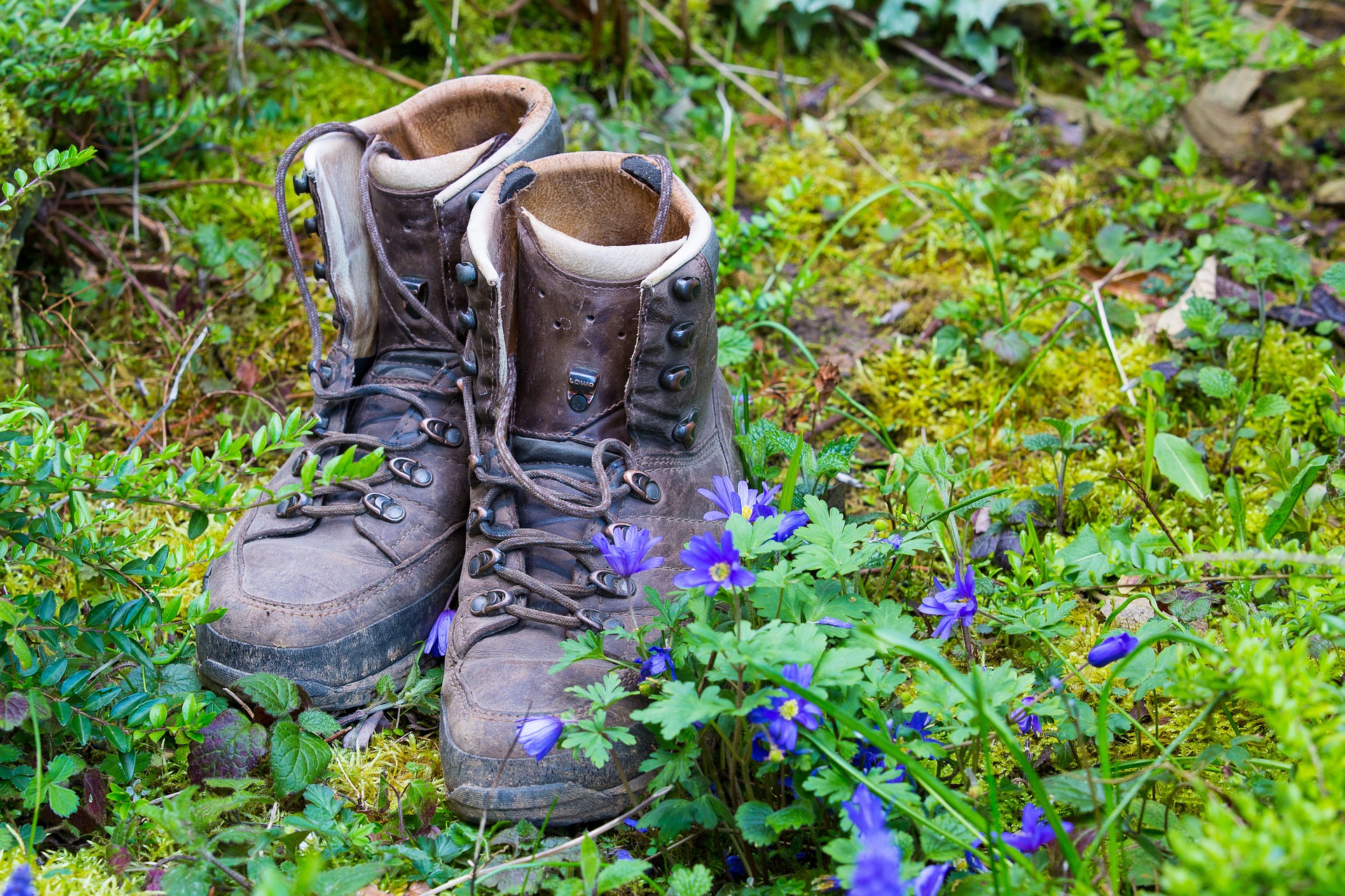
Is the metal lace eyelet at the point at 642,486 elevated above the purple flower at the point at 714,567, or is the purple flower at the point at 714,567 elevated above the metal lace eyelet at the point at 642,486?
the purple flower at the point at 714,567

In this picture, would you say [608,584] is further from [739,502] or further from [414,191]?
[414,191]

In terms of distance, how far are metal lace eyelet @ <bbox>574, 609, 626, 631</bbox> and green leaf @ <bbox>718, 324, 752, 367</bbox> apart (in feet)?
2.56

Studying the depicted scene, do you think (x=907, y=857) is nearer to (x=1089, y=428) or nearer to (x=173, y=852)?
(x=173, y=852)

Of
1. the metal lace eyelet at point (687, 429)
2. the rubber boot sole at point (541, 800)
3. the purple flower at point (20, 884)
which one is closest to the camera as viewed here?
the purple flower at point (20, 884)

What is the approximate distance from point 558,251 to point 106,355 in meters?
1.80

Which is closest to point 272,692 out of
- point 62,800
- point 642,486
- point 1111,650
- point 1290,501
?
Result: point 62,800

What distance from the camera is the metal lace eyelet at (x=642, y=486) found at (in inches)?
75.8

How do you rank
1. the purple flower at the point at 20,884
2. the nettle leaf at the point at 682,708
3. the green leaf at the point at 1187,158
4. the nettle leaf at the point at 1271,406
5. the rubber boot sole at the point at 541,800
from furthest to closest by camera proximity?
the green leaf at the point at 1187,158 < the nettle leaf at the point at 1271,406 < the rubber boot sole at the point at 541,800 < the nettle leaf at the point at 682,708 < the purple flower at the point at 20,884

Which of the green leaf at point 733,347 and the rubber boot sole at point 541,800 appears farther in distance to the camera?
the green leaf at point 733,347

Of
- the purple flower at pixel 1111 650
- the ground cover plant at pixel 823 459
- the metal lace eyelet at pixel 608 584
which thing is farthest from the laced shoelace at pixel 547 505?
the purple flower at pixel 1111 650

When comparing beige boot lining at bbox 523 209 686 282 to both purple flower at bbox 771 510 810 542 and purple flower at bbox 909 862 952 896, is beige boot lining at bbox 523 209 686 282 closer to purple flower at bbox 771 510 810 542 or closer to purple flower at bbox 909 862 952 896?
purple flower at bbox 771 510 810 542

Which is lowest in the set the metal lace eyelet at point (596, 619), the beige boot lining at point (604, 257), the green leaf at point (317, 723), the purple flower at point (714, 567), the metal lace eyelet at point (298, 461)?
the green leaf at point (317, 723)

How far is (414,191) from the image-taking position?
7.05 ft

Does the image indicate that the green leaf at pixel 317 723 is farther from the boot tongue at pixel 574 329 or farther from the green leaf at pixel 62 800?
the boot tongue at pixel 574 329
